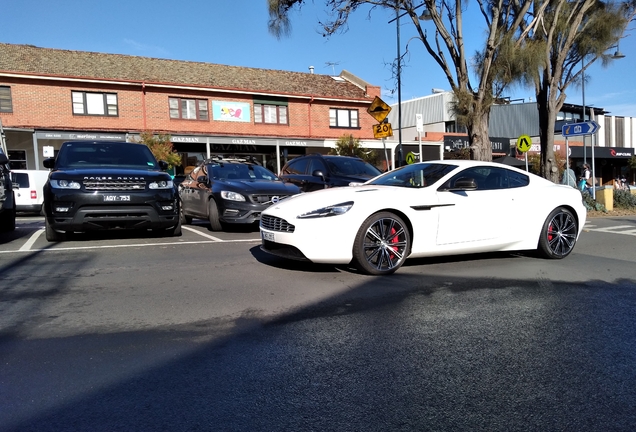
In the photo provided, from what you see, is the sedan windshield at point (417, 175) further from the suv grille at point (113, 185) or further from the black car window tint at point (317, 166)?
the black car window tint at point (317, 166)

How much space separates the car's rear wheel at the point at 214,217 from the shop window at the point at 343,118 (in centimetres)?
2229

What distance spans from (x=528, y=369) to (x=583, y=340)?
0.82 m

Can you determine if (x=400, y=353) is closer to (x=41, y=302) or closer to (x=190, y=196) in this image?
(x=41, y=302)

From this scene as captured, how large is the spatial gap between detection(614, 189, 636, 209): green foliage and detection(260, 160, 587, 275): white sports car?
11822mm

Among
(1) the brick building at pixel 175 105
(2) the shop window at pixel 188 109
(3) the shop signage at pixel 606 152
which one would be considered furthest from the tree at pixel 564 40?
(3) the shop signage at pixel 606 152

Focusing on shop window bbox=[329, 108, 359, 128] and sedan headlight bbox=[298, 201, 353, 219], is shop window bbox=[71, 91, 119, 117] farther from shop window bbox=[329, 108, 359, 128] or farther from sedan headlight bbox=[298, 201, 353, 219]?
sedan headlight bbox=[298, 201, 353, 219]

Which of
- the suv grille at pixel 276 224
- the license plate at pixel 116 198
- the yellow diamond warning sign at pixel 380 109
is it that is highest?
the yellow diamond warning sign at pixel 380 109

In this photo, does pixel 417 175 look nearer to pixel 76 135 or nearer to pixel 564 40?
pixel 564 40

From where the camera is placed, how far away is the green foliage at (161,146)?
78.0 ft

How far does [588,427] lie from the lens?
258 cm

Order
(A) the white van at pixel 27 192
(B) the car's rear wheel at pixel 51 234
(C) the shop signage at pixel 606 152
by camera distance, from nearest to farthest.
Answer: (B) the car's rear wheel at pixel 51 234 < (A) the white van at pixel 27 192 < (C) the shop signage at pixel 606 152

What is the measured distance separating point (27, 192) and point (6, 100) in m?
9.53

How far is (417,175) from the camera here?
6.78 metres

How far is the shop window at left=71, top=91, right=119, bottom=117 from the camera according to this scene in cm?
2526
